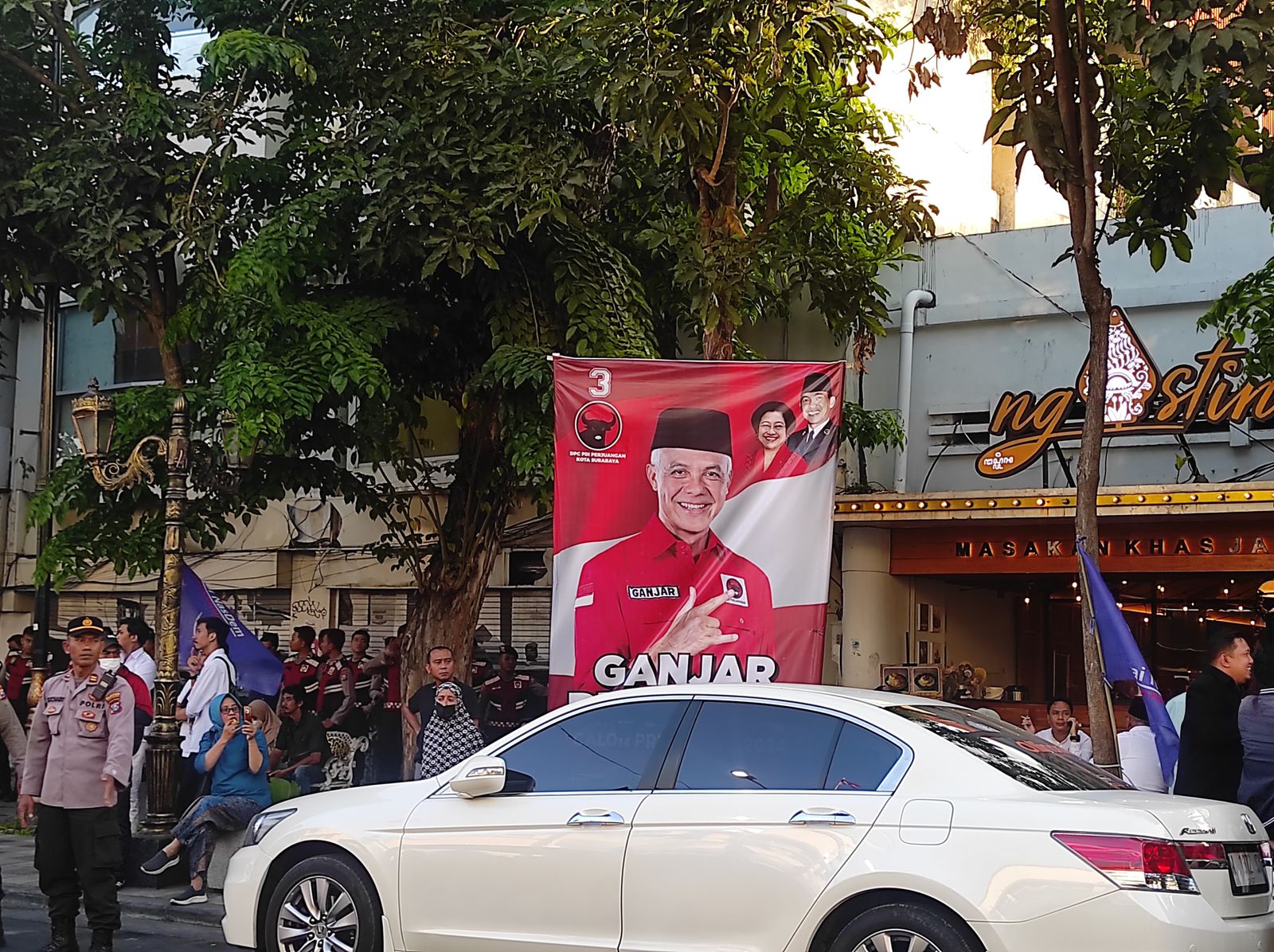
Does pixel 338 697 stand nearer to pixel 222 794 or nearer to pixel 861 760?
pixel 222 794

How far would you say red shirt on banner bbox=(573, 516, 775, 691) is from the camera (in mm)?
9852

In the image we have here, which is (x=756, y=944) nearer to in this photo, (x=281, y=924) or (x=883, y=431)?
(x=281, y=924)

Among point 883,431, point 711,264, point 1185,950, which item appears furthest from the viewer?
point 883,431

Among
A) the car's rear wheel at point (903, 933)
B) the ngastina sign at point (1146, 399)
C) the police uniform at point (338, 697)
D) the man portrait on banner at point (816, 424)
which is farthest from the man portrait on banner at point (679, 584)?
the police uniform at point (338, 697)

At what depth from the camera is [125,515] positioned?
13.8 m

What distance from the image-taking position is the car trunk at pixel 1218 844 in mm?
5715

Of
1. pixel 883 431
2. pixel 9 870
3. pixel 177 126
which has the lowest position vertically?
pixel 9 870

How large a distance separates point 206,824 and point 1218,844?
7.44 meters

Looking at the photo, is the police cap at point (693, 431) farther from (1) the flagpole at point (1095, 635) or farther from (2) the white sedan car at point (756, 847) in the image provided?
(2) the white sedan car at point (756, 847)

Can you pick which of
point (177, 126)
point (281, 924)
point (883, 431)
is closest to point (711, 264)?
point (883, 431)

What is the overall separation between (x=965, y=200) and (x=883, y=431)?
10.7 ft

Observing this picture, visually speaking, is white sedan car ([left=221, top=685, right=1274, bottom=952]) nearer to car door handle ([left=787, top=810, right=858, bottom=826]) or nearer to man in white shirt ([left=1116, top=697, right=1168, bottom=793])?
car door handle ([left=787, top=810, right=858, bottom=826])

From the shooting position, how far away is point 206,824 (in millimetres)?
10852

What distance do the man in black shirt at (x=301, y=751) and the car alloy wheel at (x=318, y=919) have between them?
5.20 metres
